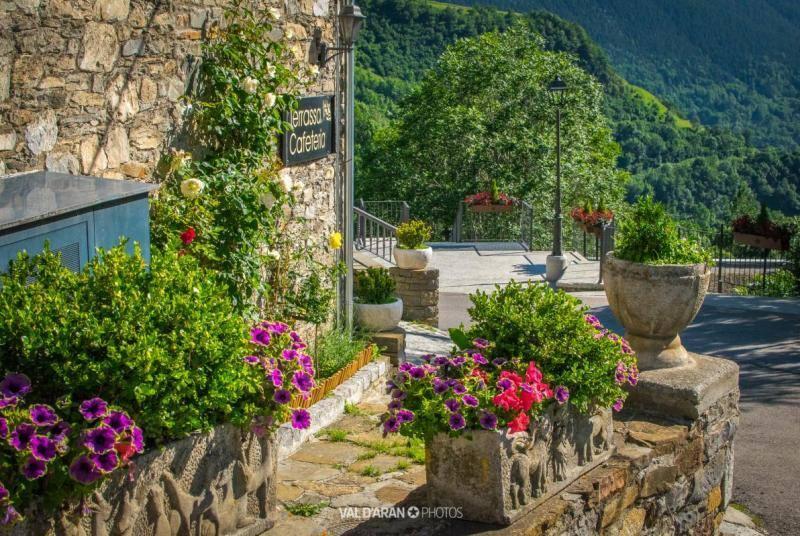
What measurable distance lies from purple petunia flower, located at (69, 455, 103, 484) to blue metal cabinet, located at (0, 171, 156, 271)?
1.12 m

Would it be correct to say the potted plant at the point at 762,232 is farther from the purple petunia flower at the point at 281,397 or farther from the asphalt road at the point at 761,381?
the purple petunia flower at the point at 281,397

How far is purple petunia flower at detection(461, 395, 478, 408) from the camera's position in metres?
4.26

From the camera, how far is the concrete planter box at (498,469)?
14.1 feet

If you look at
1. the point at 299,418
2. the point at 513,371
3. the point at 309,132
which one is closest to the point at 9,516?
the point at 299,418

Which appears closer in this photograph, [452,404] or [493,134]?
[452,404]

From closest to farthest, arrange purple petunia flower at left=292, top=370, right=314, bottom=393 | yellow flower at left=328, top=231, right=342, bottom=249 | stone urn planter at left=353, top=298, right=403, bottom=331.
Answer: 1. purple petunia flower at left=292, top=370, right=314, bottom=393
2. yellow flower at left=328, top=231, right=342, bottom=249
3. stone urn planter at left=353, top=298, right=403, bottom=331

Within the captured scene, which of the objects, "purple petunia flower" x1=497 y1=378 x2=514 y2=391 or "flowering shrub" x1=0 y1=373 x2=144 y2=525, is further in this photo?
"purple petunia flower" x1=497 y1=378 x2=514 y2=391

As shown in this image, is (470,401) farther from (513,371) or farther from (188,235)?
(188,235)

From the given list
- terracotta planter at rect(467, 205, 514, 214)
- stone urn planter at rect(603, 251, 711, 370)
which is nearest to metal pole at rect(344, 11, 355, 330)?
stone urn planter at rect(603, 251, 711, 370)

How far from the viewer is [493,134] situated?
28.4 meters

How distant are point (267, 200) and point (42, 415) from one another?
3249 mm

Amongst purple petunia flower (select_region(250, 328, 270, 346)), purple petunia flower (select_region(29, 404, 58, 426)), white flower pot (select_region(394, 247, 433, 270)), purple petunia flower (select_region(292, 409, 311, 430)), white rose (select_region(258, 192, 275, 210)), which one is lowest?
purple petunia flower (select_region(292, 409, 311, 430))

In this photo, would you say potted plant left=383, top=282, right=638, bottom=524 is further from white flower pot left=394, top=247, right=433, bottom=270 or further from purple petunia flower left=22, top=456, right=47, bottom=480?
white flower pot left=394, top=247, right=433, bottom=270

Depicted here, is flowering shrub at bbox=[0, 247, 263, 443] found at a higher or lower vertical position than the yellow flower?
lower
